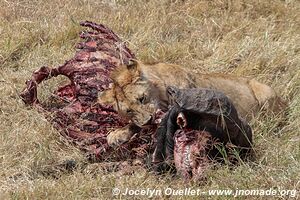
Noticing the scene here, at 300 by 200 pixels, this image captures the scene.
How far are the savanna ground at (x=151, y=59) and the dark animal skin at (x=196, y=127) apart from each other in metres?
0.13

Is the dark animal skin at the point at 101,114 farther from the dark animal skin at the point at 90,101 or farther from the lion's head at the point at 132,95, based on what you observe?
the lion's head at the point at 132,95

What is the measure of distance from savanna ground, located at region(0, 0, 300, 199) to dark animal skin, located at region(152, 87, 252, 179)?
0.44ft

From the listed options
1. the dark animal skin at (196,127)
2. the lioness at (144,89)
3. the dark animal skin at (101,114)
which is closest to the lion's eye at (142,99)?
the lioness at (144,89)

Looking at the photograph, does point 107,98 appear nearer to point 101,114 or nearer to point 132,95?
point 132,95

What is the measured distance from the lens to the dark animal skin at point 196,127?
3.59 m

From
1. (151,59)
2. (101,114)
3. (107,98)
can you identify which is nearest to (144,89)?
(107,98)

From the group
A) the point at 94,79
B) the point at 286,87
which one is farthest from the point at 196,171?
the point at 286,87

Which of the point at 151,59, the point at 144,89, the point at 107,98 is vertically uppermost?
the point at 144,89

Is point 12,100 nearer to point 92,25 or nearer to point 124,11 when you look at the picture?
point 92,25

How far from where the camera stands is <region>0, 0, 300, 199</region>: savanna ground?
12.1 feet

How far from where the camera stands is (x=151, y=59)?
5.90m

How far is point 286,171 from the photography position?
11.8 ft

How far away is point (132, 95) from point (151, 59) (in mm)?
1825

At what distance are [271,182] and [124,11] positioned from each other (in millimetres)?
3811
